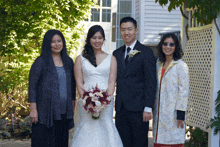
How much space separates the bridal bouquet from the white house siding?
8.32 m

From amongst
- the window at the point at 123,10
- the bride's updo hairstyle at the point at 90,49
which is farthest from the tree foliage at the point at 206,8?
the window at the point at 123,10

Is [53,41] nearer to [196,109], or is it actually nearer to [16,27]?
[196,109]

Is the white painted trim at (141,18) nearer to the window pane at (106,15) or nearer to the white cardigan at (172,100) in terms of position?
the window pane at (106,15)

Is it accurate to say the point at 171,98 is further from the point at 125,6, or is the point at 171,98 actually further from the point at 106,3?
the point at 125,6

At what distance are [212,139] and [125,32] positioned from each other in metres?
2.25

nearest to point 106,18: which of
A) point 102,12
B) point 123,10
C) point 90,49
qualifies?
point 102,12

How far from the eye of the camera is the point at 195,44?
512cm

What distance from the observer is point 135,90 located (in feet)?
12.2

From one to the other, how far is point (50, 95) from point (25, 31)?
160 inches

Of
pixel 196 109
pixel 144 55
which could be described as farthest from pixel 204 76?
pixel 144 55

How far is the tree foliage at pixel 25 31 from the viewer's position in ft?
22.7

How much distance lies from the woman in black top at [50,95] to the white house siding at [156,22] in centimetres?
816

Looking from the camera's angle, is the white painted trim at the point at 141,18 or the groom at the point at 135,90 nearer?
the groom at the point at 135,90

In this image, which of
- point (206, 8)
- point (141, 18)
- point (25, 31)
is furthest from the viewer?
point (141, 18)
